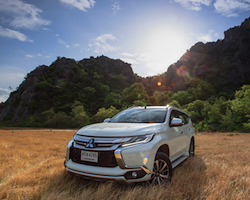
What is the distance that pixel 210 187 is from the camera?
289cm

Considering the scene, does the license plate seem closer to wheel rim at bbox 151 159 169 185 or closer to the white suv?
the white suv

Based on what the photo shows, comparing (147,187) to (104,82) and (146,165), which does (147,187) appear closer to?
(146,165)

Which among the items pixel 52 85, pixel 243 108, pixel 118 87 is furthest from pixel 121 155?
pixel 118 87

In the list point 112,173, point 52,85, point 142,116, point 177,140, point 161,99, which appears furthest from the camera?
point 52,85

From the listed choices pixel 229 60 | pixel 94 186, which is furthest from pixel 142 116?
pixel 229 60

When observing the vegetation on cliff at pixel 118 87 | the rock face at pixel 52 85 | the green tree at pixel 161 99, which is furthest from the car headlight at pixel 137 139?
the rock face at pixel 52 85

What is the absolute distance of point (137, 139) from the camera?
108 inches

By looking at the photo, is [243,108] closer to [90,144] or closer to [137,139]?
[137,139]

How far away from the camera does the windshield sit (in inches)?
150

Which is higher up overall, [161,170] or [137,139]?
[137,139]

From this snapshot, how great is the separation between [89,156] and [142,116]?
175cm

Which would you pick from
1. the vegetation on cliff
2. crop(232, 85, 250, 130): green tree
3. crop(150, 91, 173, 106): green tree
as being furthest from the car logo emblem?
crop(150, 91, 173, 106): green tree

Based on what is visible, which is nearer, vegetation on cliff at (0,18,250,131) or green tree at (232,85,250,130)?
green tree at (232,85,250,130)

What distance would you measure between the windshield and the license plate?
→ 146cm
